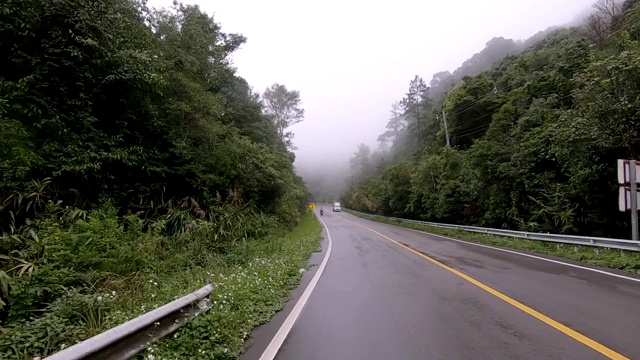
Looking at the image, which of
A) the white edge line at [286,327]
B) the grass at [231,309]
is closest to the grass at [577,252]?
the white edge line at [286,327]

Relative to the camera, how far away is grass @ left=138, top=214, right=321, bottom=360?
4086 mm

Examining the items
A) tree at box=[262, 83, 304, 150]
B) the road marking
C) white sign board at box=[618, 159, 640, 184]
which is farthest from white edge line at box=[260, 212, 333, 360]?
tree at box=[262, 83, 304, 150]

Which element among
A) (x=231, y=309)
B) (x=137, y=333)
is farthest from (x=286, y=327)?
(x=137, y=333)

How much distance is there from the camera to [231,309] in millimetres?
5582

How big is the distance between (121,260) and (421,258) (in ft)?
28.1

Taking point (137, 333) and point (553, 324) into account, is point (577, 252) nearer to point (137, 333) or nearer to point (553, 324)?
point (553, 324)

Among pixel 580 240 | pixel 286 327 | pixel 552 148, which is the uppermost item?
pixel 552 148

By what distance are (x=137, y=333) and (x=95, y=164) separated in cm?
701

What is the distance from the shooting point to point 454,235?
2334 cm

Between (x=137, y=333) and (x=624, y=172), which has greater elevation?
(x=624, y=172)

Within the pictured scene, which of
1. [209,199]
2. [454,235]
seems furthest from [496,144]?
[209,199]

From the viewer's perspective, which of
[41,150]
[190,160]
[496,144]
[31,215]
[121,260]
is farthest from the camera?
[496,144]

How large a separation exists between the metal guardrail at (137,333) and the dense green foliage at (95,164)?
1253 mm

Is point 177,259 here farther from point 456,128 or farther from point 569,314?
point 456,128
